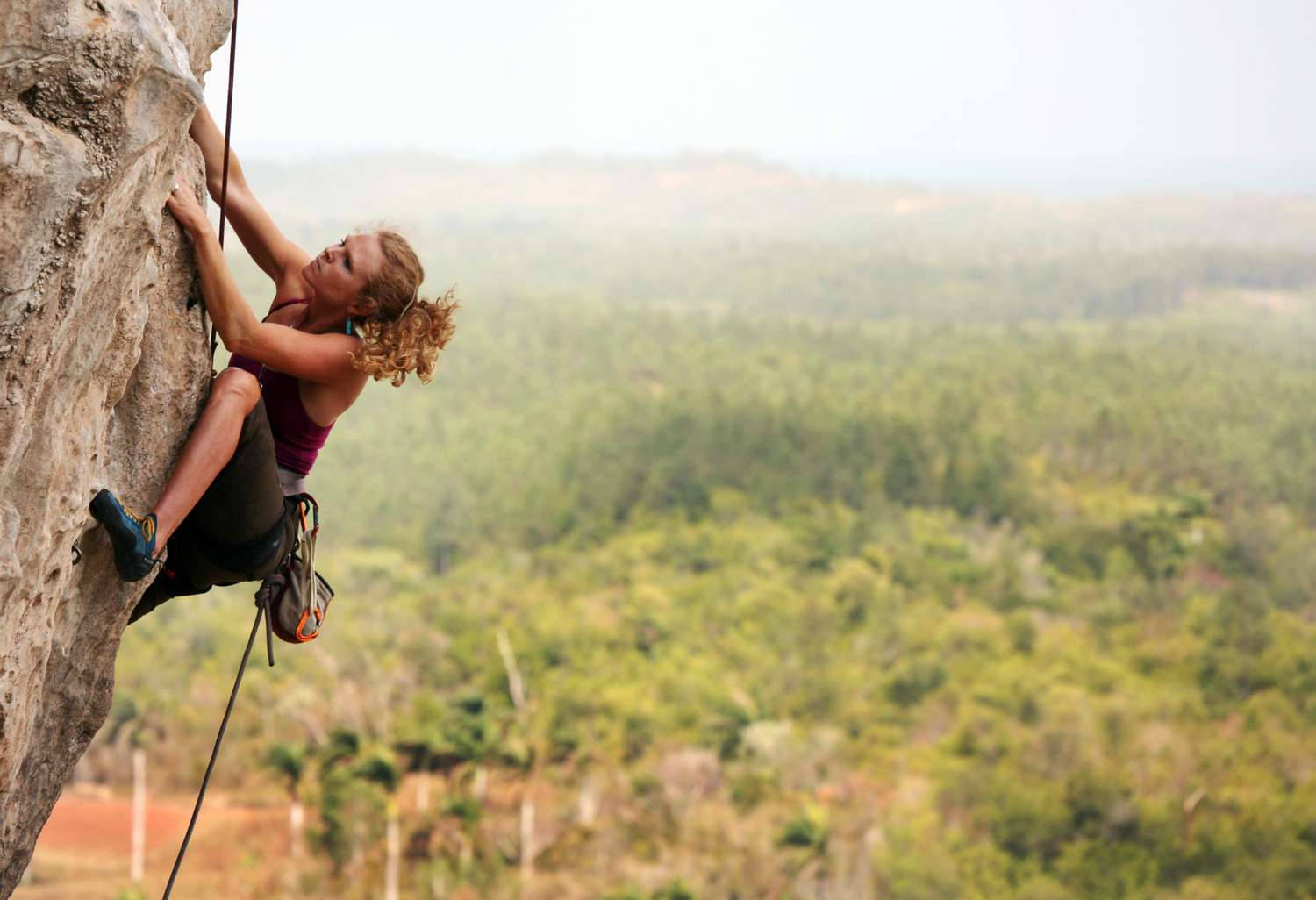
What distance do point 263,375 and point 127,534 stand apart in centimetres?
82

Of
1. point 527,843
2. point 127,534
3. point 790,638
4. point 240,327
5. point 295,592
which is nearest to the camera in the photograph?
point 127,534

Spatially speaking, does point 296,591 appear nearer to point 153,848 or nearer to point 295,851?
point 295,851

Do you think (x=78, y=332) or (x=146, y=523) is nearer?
(x=78, y=332)

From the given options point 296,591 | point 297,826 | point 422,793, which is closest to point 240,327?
point 296,591

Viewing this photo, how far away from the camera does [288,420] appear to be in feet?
13.9

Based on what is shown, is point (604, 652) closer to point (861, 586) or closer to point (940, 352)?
point (861, 586)

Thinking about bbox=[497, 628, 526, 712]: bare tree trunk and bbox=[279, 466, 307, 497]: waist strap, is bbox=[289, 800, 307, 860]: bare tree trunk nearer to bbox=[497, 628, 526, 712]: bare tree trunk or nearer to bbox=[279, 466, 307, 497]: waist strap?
bbox=[497, 628, 526, 712]: bare tree trunk

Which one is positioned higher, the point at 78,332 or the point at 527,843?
the point at 78,332

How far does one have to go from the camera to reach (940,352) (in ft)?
313

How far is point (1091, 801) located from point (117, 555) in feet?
122

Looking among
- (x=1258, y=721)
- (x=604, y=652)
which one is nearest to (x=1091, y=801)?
(x=1258, y=721)

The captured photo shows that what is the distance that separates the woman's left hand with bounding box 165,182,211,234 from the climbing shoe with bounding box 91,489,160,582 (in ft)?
2.37

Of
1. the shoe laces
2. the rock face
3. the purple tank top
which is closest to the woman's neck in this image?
the purple tank top

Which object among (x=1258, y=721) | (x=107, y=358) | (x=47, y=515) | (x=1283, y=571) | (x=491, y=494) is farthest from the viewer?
(x=491, y=494)
